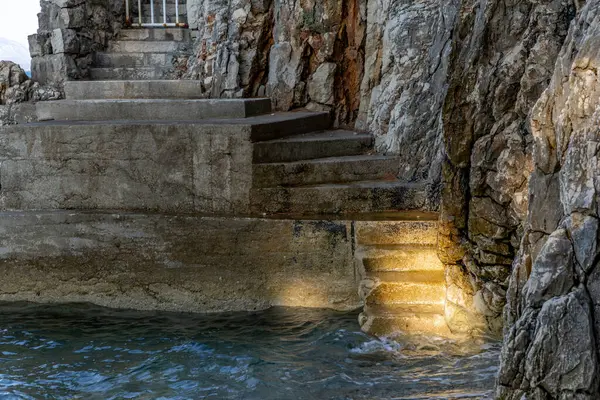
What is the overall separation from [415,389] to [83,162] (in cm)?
371

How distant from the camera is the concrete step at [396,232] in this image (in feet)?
21.4

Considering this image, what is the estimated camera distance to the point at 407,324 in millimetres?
6020

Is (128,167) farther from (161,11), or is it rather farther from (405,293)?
(161,11)

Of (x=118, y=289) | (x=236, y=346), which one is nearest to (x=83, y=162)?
(x=118, y=289)

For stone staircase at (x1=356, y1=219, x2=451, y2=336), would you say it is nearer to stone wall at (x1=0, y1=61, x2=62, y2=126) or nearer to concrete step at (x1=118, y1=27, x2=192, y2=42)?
stone wall at (x1=0, y1=61, x2=62, y2=126)

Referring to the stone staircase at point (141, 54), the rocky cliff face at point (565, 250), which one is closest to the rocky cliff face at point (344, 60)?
the stone staircase at point (141, 54)

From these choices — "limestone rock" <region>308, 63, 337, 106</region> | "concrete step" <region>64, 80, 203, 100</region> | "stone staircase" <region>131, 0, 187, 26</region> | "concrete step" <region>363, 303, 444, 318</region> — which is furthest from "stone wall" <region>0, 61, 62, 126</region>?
"concrete step" <region>363, 303, 444, 318</region>

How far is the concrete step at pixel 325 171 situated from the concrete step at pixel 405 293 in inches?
57.3

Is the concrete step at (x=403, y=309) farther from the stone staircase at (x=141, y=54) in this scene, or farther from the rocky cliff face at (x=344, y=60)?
the stone staircase at (x=141, y=54)

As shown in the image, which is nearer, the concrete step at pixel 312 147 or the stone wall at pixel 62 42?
the concrete step at pixel 312 147

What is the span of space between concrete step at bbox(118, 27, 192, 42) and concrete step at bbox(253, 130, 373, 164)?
2.94m

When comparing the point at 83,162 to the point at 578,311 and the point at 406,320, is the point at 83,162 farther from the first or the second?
the point at 578,311

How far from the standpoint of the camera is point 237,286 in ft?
22.9

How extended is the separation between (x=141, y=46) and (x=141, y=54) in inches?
7.1
